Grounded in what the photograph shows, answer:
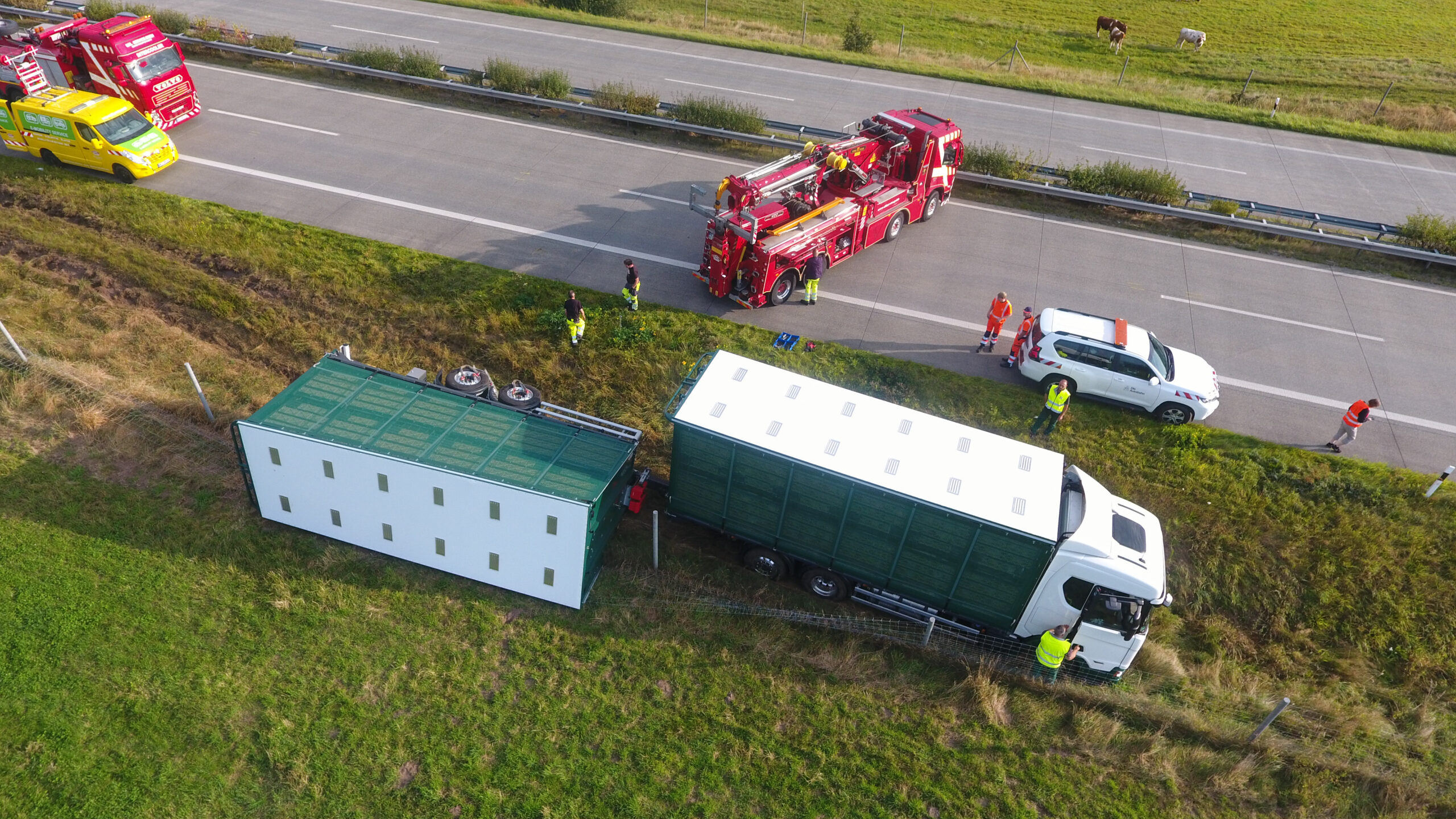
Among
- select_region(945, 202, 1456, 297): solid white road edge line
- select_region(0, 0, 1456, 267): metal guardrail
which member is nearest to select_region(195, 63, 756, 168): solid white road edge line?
select_region(0, 0, 1456, 267): metal guardrail

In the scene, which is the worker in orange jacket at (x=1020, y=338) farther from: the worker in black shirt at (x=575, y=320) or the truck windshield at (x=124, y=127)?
A: the truck windshield at (x=124, y=127)

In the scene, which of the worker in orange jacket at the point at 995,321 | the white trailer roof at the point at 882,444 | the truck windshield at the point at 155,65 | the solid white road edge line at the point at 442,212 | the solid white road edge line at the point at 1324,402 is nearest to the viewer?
the white trailer roof at the point at 882,444

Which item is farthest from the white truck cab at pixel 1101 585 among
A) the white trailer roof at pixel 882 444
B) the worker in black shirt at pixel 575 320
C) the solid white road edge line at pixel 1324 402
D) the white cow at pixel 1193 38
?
the white cow at pixel 1193 38

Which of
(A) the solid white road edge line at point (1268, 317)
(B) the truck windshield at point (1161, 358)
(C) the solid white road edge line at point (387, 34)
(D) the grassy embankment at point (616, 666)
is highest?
(C) the solid white road edge line at point (387, 34)

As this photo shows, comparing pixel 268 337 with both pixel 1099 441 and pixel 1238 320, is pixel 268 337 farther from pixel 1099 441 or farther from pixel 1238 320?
pixel 1238 320

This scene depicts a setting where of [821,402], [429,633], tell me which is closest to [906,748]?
[821,402]

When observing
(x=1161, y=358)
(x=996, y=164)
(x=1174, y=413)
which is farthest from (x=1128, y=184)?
(x=1174, y=413)

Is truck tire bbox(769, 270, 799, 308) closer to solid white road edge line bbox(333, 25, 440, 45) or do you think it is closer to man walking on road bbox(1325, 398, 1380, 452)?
man walking on road bbox(1325, 398, 1380, 452)

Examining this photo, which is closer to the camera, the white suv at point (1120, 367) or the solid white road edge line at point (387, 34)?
the white suv at point (1120, 367)
